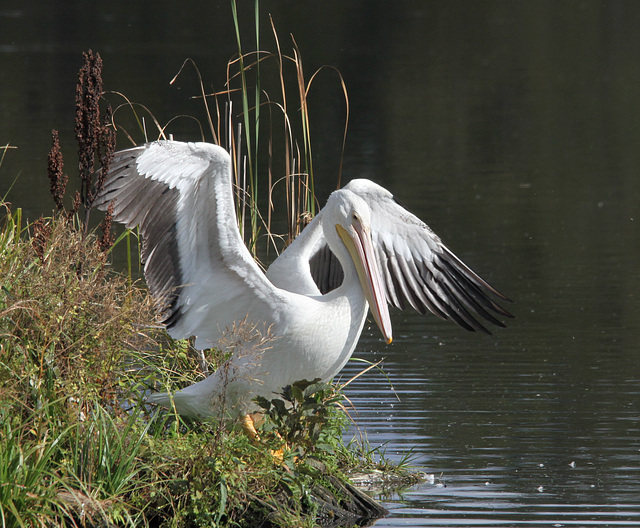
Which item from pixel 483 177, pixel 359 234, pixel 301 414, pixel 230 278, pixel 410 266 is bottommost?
pixel 483 177

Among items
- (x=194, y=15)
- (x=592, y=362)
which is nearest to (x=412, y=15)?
(x=194, y=15)

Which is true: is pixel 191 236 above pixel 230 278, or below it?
above

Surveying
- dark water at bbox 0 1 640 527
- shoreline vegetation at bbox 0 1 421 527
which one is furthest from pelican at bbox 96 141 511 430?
dark water at bbox 0 1 640 527

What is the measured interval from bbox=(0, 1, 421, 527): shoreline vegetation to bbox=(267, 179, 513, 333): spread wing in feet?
2.54

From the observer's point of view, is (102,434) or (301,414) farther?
(301,414)

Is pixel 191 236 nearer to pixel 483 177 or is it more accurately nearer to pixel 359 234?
pixel 359 234

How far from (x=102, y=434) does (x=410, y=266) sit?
2.07 metres

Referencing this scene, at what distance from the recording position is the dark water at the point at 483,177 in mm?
5785

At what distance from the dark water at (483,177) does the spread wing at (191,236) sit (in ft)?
3.78

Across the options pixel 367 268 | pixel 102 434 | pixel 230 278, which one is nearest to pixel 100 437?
pixel 102 434

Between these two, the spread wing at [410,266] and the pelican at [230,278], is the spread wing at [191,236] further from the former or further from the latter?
the spread wing at [410,266]

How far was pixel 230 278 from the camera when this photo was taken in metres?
5.34

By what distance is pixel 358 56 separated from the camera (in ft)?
77.4

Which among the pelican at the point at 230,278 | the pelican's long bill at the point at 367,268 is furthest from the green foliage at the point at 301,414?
the pelican's long bill at the point at 367,268
